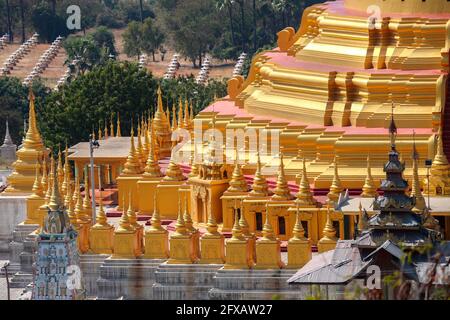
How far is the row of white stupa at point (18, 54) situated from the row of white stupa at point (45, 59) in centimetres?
107

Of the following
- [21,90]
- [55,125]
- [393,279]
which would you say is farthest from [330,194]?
[21,90]

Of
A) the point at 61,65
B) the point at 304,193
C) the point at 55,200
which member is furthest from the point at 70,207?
the point at 61,65

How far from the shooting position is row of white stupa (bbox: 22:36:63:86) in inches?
3967

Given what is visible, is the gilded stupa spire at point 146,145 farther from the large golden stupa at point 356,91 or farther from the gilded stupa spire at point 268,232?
the gilded stupa spire at point 268,232

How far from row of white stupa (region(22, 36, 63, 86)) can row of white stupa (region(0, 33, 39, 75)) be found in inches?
42.2

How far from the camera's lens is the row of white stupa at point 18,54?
104 metres

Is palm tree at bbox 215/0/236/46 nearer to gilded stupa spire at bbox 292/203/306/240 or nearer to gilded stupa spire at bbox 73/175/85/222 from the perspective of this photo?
gilded stupa spire at bbox 73/175/85/222

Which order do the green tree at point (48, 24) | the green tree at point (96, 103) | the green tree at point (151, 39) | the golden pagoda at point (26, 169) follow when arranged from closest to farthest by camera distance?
the golden pagoda at point (26, 169)
the green tree at point (96, 103)
the green tree at point (151, 39)
the green tree at point (48, 24)

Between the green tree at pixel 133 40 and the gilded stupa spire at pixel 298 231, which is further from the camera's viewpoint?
the green tree at pixel 133 40

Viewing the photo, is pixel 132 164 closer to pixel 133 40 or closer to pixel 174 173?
pixel 174 173

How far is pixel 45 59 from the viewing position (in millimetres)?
105062

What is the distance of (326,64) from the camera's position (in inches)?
2109

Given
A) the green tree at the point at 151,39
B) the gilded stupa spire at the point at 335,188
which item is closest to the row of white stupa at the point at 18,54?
the green tree at the point at 151,39

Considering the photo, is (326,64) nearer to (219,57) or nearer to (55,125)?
(55,125)
